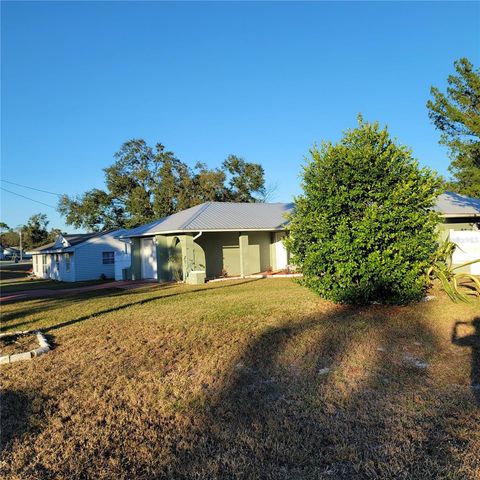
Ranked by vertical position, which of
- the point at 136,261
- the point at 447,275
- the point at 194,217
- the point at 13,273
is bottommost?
the point at 13,273

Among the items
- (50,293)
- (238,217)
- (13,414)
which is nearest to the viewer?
(13,414)

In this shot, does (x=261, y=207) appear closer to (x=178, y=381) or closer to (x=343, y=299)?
(x=343, y=299)

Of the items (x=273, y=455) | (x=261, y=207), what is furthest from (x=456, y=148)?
(x=273, y=455)

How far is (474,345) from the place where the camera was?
20.2ft

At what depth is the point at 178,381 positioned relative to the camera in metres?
5.23

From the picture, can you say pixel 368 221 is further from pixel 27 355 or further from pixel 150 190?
pixel 150 190

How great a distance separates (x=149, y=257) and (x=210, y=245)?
3.96m

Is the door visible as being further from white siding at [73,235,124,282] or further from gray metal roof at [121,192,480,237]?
white siding at [73,235,124,282]

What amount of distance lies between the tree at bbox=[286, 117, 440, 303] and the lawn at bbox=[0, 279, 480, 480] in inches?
25.6

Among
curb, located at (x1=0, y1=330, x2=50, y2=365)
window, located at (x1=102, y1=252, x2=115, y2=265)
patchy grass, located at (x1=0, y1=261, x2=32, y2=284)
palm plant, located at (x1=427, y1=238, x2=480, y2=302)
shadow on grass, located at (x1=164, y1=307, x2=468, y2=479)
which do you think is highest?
window, located at (x1=102, y1=252, x2=115, y2=265)

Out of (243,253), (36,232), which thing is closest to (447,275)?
(243,253)

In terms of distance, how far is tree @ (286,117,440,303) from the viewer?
808 cm

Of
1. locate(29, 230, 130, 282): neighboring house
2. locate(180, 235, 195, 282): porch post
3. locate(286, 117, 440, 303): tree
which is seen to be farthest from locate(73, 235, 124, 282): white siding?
locate(286, 117, 440, 303): tree

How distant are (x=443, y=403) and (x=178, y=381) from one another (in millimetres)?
2963
